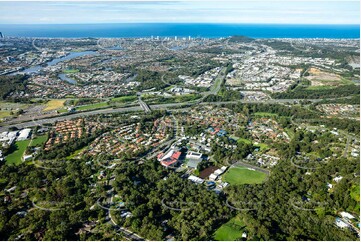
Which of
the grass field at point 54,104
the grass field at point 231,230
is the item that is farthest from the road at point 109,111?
the grass field at point 231,230

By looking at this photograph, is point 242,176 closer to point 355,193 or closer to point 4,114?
point 355,193

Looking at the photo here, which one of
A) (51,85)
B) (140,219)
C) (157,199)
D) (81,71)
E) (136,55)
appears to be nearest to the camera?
(140,219)

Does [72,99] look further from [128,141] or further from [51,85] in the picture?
[128,141]

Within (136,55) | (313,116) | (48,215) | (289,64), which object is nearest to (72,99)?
(48,215)

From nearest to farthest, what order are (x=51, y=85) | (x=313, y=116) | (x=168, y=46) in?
(x=313, y=116)
(x=51, y=85)
(x=168, y=46)

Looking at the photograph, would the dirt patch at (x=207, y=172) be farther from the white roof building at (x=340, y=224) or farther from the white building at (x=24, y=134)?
the white building at (x=24, y=134)

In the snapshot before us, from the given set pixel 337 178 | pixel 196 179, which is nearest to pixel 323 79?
pixel 337 178
